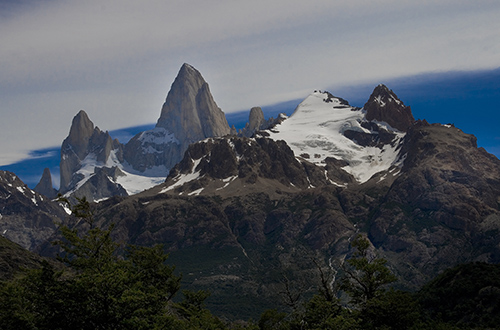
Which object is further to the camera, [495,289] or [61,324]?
[495,289]

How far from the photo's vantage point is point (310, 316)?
273ft

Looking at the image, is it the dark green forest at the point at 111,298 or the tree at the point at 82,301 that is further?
the dark green forest at the point at 111,298

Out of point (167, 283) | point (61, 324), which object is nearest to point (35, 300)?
point (61, 324)

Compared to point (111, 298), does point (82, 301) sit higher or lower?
lower

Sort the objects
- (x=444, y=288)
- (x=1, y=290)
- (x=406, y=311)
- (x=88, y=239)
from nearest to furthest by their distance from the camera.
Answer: (x=1, y=290) < (x=88, y=239) < (x=406, y=311) < (x=444, y=288)

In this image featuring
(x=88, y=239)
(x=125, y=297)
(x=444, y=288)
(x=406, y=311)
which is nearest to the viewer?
(x=125, y=297)

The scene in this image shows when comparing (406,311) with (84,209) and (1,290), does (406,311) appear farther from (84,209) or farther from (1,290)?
(1,290)

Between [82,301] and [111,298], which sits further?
[82,301]

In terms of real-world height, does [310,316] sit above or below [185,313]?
above

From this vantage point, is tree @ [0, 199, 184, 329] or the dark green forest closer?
tree @ [0, 199, 184, 329]

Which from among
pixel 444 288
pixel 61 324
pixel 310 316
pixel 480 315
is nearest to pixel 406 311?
pixel 310 316

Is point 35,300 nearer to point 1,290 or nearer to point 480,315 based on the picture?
point 1,290

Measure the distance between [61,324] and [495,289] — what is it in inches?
4921

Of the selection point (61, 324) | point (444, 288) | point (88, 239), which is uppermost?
point (88, 239)
